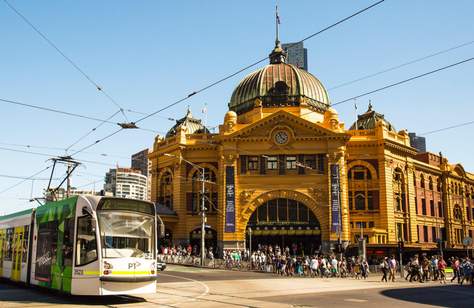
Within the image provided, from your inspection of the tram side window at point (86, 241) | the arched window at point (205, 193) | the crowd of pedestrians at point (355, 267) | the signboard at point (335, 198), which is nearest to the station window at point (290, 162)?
the signboard at point (335, 198)

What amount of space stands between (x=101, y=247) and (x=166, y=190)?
44992 mm

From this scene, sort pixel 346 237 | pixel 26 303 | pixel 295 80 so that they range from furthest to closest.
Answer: pixel 295 80 → pixel 346 237 → pixel 26 303

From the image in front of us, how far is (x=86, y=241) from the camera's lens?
16500 mm

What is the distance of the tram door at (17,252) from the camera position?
22.1 m

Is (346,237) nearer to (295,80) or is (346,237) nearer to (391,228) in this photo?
(391,228)

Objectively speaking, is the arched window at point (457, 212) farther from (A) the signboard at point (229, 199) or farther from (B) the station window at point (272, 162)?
(A) the signboard at point (229, 199)

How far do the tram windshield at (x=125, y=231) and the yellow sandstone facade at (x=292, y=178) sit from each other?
31.5 meters

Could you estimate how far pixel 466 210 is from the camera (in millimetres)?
73500

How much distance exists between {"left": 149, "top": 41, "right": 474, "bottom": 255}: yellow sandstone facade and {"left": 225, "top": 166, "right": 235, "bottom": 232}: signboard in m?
0.11

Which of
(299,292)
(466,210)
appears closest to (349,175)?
(466,210)

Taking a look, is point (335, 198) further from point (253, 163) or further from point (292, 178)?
point (253, 163)

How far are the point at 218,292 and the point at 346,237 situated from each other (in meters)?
33.5

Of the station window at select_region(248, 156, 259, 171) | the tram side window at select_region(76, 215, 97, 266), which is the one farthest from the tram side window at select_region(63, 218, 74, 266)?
the station window at select_region(248, 156, 259, 171)

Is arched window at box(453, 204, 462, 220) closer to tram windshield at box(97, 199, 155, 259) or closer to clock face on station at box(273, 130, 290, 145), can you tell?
clock face on station at box(273, 130, 290, 145)
